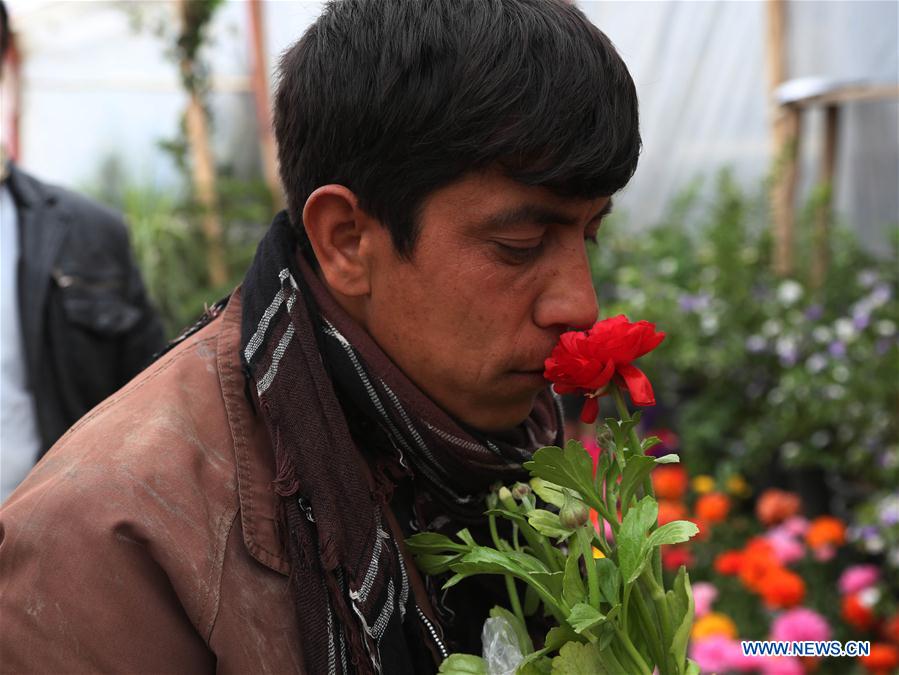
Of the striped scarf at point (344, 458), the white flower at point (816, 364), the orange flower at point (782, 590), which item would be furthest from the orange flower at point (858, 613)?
the striped scarf at point (344, 458)

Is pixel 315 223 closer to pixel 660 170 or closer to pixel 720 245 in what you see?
pixel 720 245

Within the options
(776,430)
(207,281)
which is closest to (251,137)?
(207,281)

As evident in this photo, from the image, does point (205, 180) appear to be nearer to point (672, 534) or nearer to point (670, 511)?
point (670, 511)

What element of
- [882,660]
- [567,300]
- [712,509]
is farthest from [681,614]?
[712,509]

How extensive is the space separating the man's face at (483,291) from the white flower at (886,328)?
121 inches

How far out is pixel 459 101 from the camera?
136 centimetres

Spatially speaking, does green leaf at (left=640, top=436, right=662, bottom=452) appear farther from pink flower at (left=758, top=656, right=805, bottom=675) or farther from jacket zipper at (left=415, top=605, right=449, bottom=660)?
pink flower at (left=758, top=656, right=805, bottom=675)

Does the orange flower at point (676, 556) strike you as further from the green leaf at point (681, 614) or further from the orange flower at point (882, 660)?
the green leaf at point (681, 614)

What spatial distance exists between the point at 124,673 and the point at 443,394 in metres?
0.57

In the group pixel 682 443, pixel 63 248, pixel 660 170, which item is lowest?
pixel 682 443

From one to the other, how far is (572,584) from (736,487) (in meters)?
3.54

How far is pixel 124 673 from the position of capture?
1.27m

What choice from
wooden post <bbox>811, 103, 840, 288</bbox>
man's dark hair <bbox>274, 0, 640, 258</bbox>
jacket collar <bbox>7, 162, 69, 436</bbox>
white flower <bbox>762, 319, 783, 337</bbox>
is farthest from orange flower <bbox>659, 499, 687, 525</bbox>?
man's dark hair <bbox>274, 0, 640, 258</bbox>

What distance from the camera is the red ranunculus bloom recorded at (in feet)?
4.43
